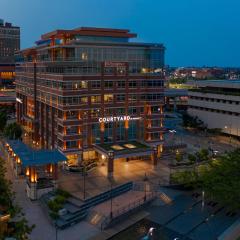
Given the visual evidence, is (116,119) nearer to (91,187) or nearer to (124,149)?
(124,149)

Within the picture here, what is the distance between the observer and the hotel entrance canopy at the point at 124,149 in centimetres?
7577

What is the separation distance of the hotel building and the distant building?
31.1 m

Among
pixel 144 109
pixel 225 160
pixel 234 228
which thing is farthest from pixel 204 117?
pixel 234 228

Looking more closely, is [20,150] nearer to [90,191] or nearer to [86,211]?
[90,191]

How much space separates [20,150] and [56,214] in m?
24.9

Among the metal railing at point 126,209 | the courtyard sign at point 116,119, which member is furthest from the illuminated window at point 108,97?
the metal railing at point 126,209

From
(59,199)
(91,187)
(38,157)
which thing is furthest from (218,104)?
(59,199)

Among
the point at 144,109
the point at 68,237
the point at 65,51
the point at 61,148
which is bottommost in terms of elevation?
the point at 68,237

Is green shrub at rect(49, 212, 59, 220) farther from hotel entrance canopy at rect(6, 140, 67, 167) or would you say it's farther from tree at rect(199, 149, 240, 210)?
tree at rect(199, 149, 240, 210)

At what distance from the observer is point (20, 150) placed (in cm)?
7206

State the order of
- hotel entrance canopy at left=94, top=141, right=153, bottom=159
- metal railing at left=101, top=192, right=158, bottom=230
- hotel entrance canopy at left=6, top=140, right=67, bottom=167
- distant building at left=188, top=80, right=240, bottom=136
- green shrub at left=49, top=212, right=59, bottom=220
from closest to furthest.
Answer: green shrub at left=49, top=212, right=59, bottom=220 < metal railing at left=101, top=192, right=158, bottom=230 < hotel entrance canopy at left=6, top=140, right=67, bottom=167 < hotel entrance canopy at left=94, top=141, right=153, bottom=159 < distant building at left=188, top=80, right=240, bottom=136

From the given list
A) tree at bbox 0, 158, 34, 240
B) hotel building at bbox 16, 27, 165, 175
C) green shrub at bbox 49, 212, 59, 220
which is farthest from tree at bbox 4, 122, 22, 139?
green shrub at bbox 49, 212, 59, 220

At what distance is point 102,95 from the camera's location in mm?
80688

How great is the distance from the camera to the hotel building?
7806cm
